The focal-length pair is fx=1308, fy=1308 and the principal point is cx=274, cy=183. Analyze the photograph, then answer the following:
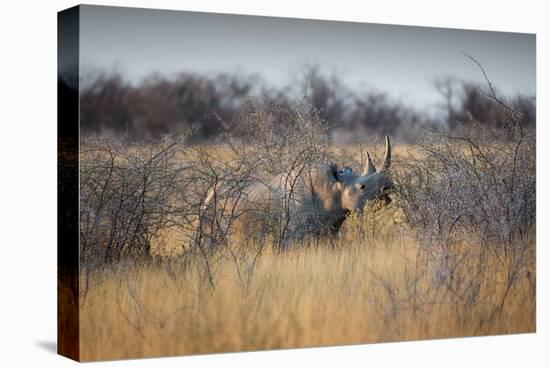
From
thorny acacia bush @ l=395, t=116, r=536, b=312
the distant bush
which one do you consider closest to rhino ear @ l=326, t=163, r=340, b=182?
the distant bush

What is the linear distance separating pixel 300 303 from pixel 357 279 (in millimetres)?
719

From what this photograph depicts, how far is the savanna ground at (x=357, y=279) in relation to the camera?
501 inches

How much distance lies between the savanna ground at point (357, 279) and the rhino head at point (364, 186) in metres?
0.14

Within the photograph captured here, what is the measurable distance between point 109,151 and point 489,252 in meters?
4.55

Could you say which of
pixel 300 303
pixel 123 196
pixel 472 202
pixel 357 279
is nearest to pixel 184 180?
pixel 123 196

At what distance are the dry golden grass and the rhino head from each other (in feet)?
1.01

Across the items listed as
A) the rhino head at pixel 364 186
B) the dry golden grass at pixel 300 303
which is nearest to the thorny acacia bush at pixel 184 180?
the dry golden grass at pixel 300 303

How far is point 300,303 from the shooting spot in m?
13.5

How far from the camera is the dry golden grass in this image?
12625 millimetres

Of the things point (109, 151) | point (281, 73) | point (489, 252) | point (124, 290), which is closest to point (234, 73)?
point (281, 73)

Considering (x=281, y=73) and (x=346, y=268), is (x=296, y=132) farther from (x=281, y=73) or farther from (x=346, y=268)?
(x=346, y=268)

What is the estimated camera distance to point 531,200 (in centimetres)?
1491

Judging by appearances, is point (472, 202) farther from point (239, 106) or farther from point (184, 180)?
point (184, 180)

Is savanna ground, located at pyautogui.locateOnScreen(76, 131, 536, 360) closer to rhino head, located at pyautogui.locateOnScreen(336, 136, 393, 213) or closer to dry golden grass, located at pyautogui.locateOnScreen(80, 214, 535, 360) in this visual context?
dry golden grass, located at pyautogui.locateOnScreen(80, 214, 535, 360)
